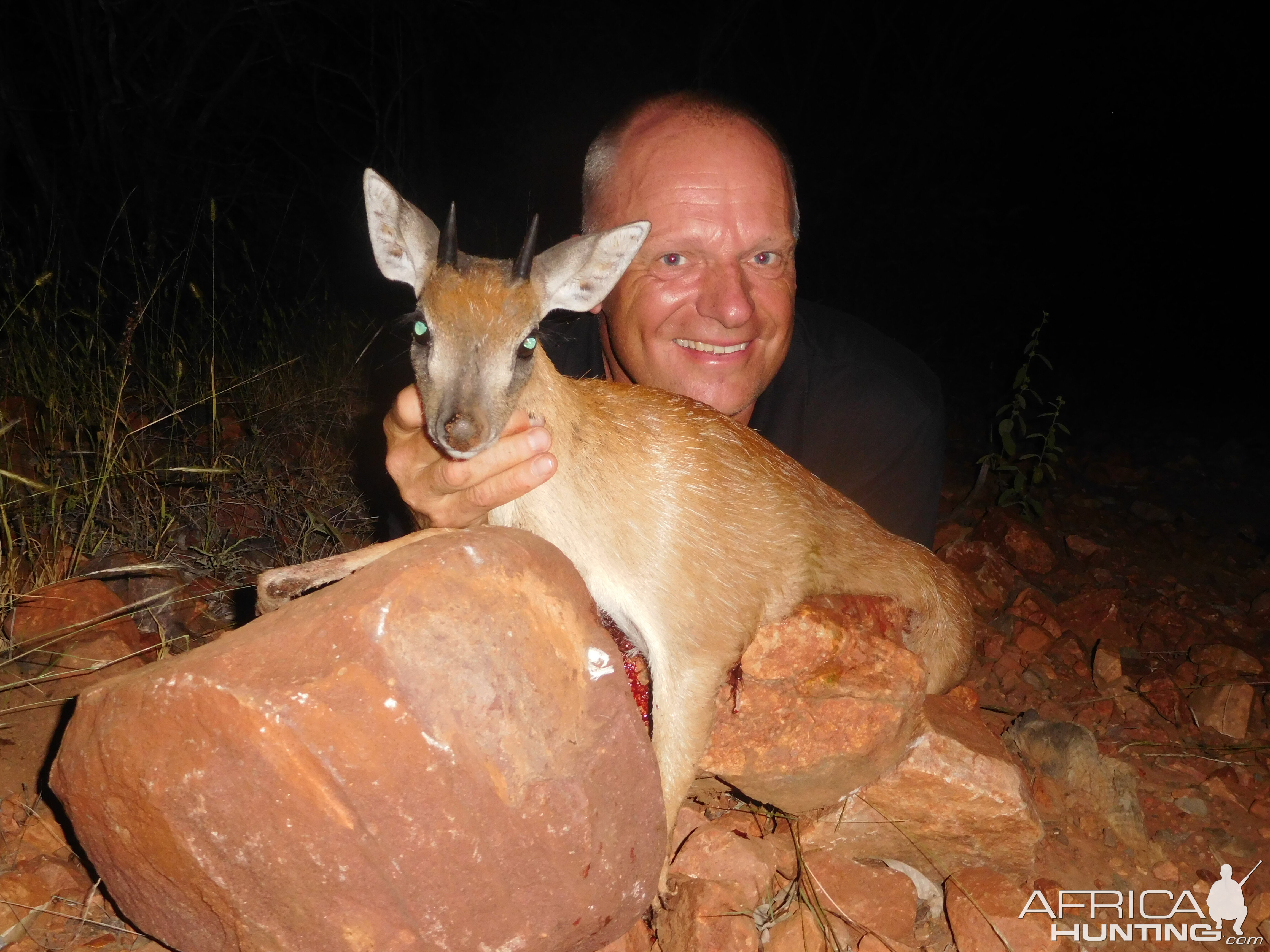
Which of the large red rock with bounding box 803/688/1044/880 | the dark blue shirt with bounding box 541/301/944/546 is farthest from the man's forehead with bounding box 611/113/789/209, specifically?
the large red rock with bounding box 803/688/1044/880

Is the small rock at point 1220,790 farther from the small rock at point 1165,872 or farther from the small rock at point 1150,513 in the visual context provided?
the small rock at point 1150,513

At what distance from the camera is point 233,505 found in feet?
18.5

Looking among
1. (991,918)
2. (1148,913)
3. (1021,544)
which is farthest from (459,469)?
(1021,544)

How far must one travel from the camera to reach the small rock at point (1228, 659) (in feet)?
17.5

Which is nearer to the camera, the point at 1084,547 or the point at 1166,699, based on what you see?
the point at 1166,699

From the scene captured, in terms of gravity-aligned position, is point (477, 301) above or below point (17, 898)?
above

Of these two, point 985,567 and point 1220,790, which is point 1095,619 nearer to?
point 985,567

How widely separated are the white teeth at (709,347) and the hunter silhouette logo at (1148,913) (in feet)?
9.68

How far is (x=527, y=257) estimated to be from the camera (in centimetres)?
303

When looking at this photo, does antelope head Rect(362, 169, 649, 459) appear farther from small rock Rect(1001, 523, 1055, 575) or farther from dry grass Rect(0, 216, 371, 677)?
small rock Rect(1001, 523, 1055, 575)

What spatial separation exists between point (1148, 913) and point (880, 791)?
1.34 metres

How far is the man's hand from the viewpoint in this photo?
3057 millimetres

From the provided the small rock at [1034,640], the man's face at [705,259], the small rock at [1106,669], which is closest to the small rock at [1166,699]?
the small rock at [1106,669]

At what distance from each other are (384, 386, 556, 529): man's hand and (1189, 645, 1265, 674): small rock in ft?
15.7
